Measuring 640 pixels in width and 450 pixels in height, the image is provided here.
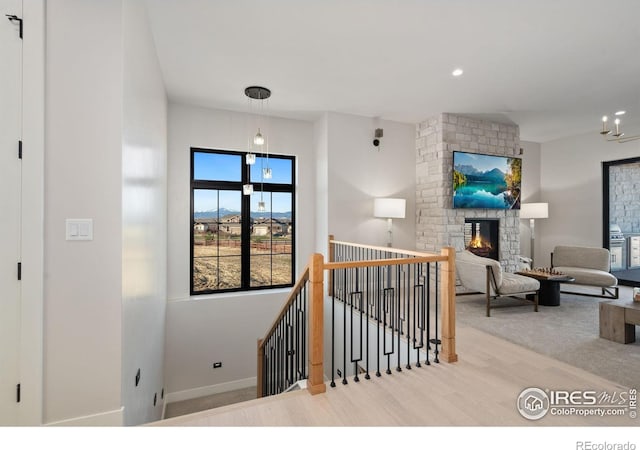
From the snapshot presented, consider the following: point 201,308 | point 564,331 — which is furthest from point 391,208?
point 201,308

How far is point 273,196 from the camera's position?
504 centimetres

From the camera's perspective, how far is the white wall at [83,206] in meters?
1.75

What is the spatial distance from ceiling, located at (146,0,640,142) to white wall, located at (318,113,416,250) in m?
0.39

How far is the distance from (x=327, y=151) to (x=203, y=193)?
209cm

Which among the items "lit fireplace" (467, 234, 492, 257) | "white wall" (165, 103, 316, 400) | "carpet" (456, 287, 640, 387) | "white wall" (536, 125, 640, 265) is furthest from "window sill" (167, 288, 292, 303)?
"white wall" (536, 125, 640, 265)

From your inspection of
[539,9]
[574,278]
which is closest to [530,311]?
[574,278]

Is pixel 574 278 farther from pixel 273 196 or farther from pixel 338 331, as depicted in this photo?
pixel 273 196

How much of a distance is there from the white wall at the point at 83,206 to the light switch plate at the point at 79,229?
27mm

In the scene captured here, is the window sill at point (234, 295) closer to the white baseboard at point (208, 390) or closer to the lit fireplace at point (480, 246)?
the white baseboard at point (208, 390)

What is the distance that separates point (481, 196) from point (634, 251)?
12.0 feet

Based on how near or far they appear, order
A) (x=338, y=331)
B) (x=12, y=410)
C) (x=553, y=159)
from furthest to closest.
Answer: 1. (x=553, y=159)
2. (x=338, y=331)
3. (x=12, y=410)

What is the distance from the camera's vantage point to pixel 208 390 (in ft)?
14.4

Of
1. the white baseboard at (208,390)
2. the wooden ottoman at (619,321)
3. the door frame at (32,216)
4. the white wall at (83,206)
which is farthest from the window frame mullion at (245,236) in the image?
the wooden ottoman at (619,321)

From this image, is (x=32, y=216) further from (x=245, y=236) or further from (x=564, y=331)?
(x=564, y=331)
